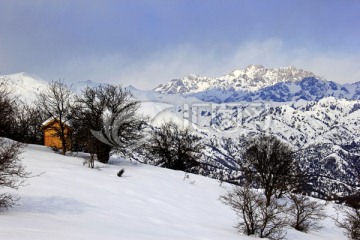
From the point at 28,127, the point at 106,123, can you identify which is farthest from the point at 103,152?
the point at 28,127

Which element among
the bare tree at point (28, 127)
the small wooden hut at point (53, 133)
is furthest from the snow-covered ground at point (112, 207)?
the bare tree at point (28, 127)

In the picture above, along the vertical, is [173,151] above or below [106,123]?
below

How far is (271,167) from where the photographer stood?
Result: 38.5 metres

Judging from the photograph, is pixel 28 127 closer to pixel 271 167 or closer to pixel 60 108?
pixel 60 108

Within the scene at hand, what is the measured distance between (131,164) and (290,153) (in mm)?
18626

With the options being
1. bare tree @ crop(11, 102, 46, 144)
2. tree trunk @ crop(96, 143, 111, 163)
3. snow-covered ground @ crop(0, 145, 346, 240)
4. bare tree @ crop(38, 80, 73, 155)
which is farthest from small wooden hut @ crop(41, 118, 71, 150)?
snow-covered ground @ crop(0, 145, 346, 240)

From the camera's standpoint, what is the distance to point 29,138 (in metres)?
53.6

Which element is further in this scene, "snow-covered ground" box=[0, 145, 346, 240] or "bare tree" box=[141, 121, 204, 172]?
"bare tree" box=[141, 121, 204, 172]

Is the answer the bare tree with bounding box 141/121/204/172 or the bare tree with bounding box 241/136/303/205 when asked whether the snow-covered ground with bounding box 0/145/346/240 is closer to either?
the bare tree with bounding box 241/136/303/205

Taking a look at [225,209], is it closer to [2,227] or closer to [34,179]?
[34,179]

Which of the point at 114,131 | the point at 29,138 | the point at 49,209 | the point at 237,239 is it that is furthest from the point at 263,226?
the point at 29,138

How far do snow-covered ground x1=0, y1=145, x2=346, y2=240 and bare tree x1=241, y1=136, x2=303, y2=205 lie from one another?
18.7 feet

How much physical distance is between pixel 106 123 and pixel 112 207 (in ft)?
62.1

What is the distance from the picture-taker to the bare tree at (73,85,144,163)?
3569 centimetres
